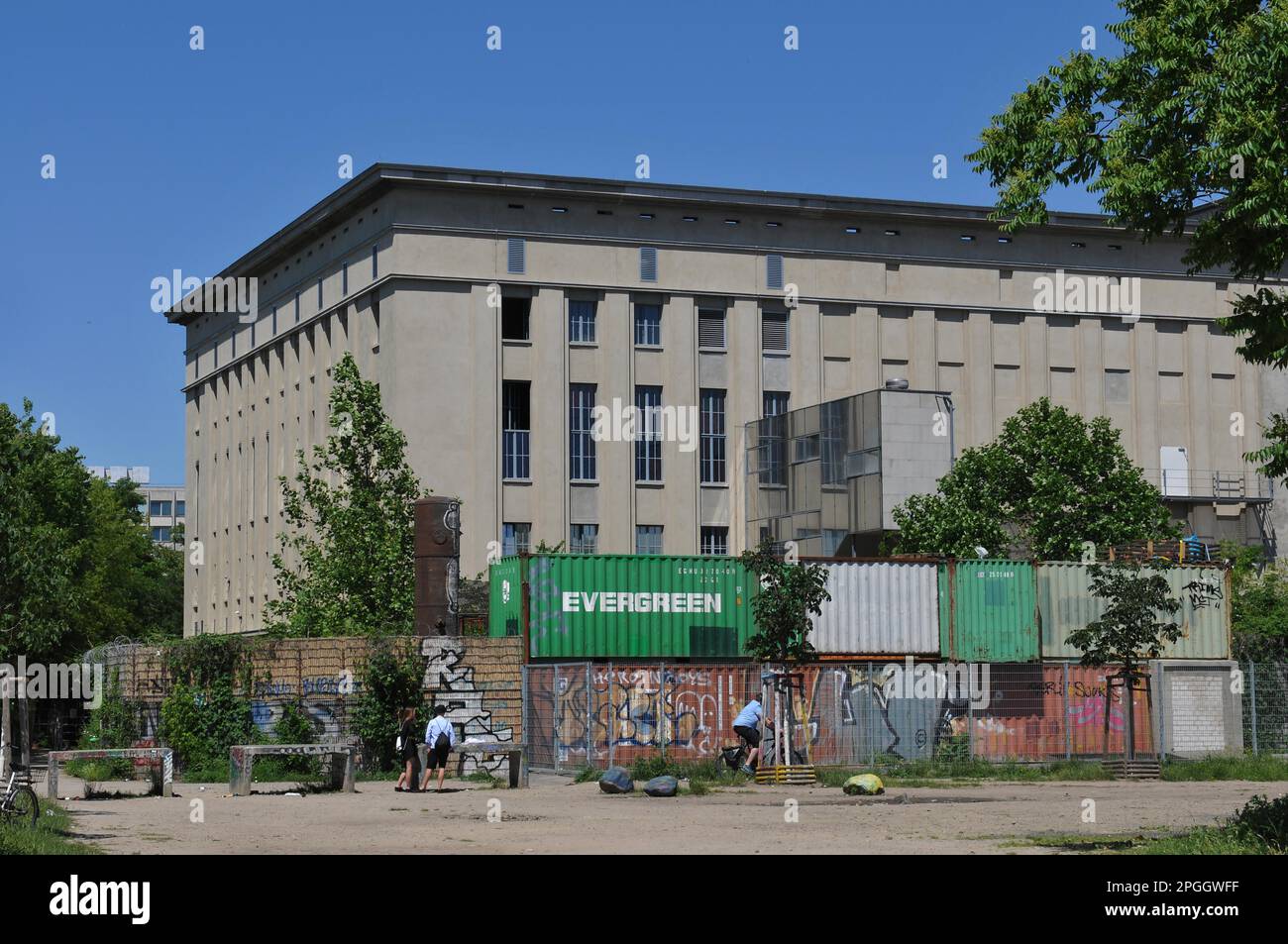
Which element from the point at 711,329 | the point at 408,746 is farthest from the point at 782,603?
the point at 711,329

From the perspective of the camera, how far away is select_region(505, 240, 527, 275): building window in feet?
202

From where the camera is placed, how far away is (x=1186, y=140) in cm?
1719

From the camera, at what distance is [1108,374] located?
69562 mm

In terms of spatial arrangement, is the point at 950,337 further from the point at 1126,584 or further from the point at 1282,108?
the point at 1282,108

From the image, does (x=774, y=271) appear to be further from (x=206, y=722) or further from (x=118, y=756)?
(x=118, y=756)

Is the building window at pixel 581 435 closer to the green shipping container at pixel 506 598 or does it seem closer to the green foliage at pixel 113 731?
the green shipping container at pixel 506 598

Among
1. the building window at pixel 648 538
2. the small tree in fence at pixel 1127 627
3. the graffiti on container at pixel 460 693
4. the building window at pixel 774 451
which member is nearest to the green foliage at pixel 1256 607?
the small tree in fence at pixel 1127 627

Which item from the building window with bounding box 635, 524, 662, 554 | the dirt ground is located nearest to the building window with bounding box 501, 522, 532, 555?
the building window with bounding box 635, 524, 662, 554

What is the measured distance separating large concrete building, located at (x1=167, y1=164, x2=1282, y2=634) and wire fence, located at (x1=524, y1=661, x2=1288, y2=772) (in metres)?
24.8

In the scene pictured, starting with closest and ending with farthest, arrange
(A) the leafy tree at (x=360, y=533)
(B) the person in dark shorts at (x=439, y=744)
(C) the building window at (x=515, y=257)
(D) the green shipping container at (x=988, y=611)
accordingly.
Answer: (B) the person in dark shorts at (x=439, y=744)
(D) the green shipping container at (x=988, y=611)
(A) the leafy tree at (x=360, y=533)
(C) the building window at (x=515, y=257)

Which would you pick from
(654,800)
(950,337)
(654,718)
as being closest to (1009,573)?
(654,718)

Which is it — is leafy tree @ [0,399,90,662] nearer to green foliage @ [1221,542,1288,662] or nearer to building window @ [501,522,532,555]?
building window @ [501,522,532,555]

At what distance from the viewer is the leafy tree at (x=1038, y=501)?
5331cm

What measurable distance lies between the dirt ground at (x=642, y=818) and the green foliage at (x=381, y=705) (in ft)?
8.40
